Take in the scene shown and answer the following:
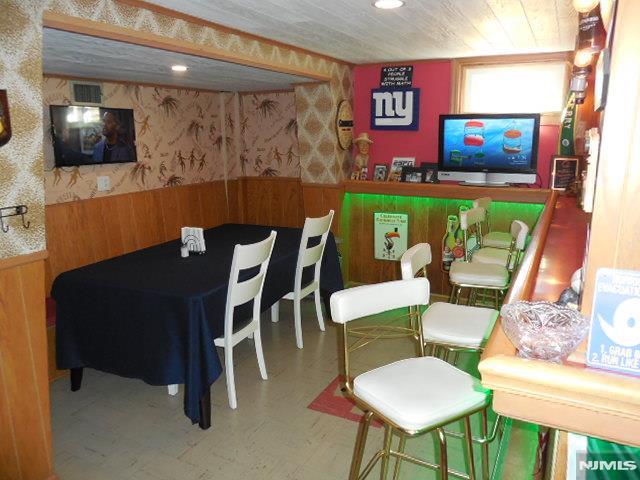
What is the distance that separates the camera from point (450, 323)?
7.14 ft

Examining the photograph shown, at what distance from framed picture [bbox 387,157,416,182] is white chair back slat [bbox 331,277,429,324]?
311 centimetres

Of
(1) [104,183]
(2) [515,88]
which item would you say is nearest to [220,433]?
(1) [104,183]

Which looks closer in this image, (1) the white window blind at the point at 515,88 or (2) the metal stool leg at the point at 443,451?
(2) the metal stool leg at the point at 443,451

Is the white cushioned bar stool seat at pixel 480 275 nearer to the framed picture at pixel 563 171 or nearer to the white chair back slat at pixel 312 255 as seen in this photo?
the white chair back slat at pixel 312 255

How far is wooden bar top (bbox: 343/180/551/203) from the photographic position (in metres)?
4.21

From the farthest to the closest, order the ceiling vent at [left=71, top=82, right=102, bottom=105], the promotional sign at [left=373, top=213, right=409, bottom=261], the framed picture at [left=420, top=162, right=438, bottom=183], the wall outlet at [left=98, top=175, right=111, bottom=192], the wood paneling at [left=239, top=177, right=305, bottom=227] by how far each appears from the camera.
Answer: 1. the wood paneling at [left=239, top=177, right=305, bottom=227]
2. the promotional sign at [left=373, top=213, right=409, bottom=261]
3. the framed picture at [left=420, top=162, right=438, bottom=183]
4. the wall outlet at [left=98, top=175, right=111, bottom=192]
5. the ceiling vent at [left=71, top=82, right=102, bottom=105]

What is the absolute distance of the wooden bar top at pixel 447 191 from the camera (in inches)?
166

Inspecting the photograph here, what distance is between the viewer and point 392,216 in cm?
482

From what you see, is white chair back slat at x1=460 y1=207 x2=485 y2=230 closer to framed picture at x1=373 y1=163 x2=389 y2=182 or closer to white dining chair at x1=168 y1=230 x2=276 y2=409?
white dining chair at x1=168 y1=230 x2=276 y2=409

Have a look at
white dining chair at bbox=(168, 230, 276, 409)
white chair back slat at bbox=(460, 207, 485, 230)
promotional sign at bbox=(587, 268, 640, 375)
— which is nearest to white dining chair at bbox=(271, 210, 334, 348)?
white dining chair at bbox=(168, 230, 276, 409)

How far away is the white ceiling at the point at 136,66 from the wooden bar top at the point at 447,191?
1.17 m

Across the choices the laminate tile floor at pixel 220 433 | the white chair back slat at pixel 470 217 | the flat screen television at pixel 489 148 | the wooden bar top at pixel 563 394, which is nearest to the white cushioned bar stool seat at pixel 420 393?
the wooden bar top at pixel 563 394

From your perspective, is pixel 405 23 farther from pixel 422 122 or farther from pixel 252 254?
pixel 422 122

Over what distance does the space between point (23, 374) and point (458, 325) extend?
187 centimetres
